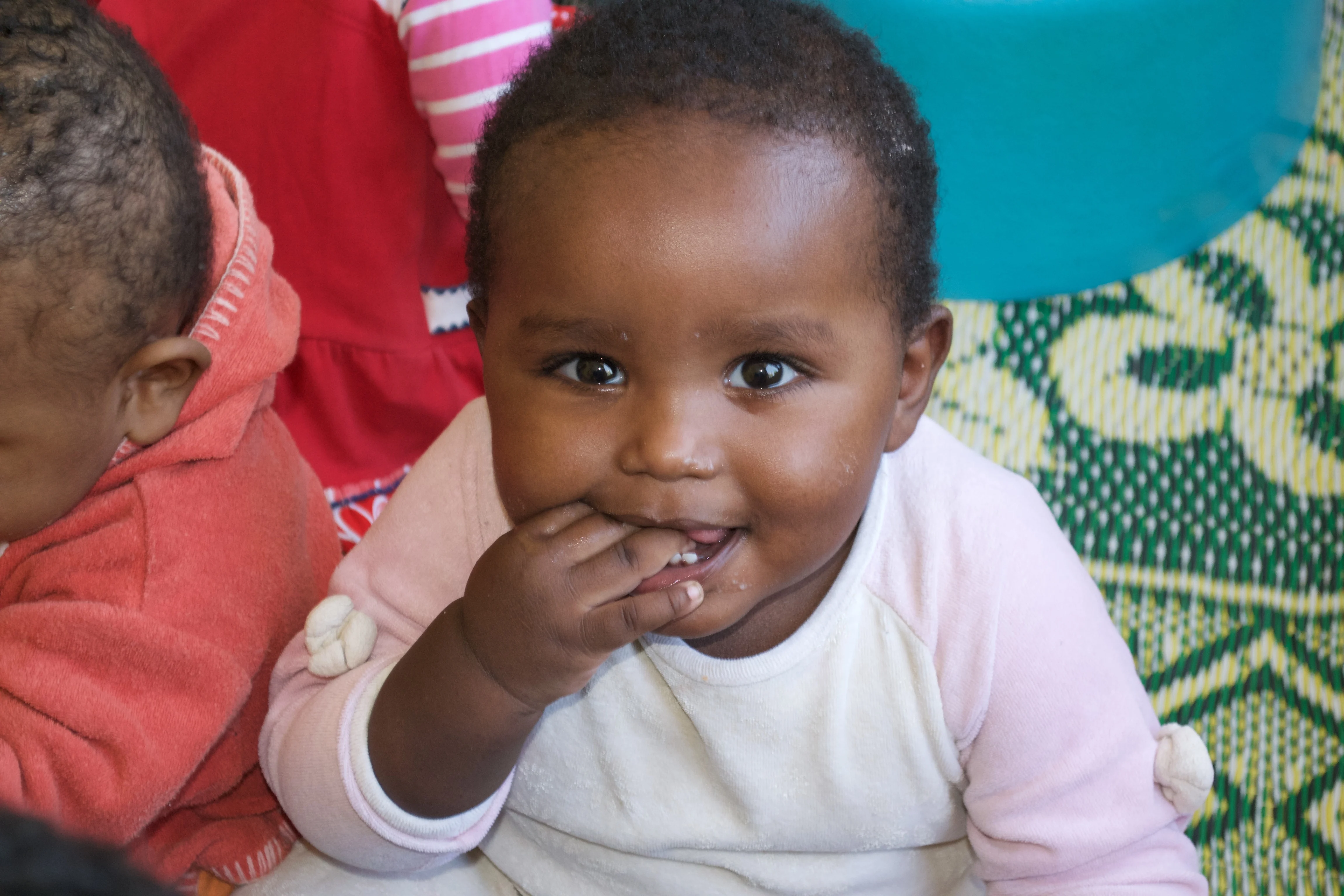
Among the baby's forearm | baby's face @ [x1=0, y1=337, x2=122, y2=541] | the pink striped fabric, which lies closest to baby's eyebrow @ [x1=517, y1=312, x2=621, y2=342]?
the baby's forearm

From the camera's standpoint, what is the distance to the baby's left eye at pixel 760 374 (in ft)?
2.87

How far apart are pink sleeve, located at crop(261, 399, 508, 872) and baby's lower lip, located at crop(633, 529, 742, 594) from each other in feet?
0.78

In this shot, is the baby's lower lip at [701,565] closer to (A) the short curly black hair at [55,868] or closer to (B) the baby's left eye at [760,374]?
(B) the baby's left eye at [760,374]

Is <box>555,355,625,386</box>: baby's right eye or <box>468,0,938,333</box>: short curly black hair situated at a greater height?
<box>468,0,938,333</box>: short curly black hair

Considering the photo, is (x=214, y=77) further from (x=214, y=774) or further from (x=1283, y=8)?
(x=1283, y=8)

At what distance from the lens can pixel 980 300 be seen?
176cm

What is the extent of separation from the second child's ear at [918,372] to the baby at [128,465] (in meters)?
0.63

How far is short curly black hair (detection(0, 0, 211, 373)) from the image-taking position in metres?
0.99

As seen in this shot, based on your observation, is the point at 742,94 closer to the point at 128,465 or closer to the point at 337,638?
the point at 337,638

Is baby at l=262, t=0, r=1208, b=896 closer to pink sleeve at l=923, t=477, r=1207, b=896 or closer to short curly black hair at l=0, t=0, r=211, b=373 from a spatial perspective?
pink sleeve at l=923, t=477, r=1207, b=896


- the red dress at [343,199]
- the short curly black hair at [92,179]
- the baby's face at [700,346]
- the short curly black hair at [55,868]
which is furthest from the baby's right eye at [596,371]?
the red dress at [343,199]

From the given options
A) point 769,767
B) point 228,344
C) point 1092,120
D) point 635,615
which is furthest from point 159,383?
point 1092,120

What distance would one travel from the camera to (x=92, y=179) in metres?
1.03

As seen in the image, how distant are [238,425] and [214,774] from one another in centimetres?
34
